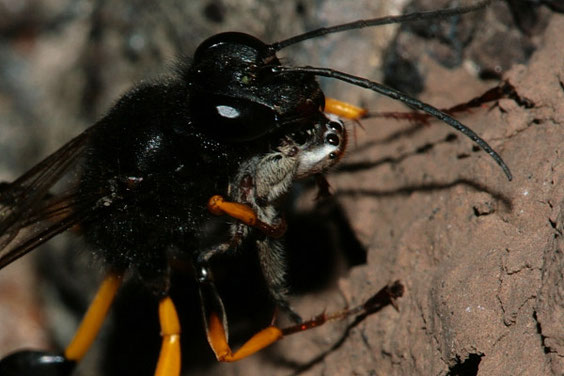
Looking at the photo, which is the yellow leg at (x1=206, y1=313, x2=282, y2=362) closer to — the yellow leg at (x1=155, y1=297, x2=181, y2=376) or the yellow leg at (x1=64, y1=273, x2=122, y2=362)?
the yellow leg at (x1=155, y1=297, x2=181, y2=376)

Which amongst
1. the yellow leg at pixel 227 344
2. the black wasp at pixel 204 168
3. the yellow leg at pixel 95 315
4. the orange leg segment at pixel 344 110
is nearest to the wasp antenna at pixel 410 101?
the black wasp at pixel 204 168

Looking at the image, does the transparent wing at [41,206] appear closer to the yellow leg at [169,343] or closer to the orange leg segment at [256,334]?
the orange leg segment at [256,334]

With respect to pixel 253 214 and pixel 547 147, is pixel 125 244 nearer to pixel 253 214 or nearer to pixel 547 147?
pixel 253 214

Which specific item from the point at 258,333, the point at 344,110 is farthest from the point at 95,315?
the point at 344,110

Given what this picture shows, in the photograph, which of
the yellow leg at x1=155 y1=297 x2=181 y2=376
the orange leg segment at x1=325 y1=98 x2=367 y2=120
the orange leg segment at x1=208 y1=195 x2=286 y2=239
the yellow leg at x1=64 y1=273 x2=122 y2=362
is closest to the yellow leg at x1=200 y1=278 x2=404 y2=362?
the yellow leg at x1=155 y1=297 x2=181 y2=376

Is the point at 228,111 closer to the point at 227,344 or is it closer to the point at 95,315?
the point at 227,344

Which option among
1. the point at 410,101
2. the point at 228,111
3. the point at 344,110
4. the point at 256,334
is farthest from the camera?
the point at 344,110
